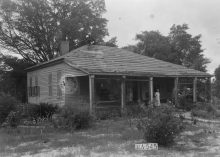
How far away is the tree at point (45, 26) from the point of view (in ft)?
107

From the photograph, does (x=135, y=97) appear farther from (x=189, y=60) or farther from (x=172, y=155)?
(x=189, y=60)

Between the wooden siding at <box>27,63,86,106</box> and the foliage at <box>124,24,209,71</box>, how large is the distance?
19866 mm

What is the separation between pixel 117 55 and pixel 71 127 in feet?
34.2

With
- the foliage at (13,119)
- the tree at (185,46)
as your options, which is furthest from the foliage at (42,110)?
the tree at (185,46)

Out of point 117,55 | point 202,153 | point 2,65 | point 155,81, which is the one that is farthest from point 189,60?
point 202,153

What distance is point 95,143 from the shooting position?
931 centimetres

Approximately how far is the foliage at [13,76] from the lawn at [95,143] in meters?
19.0

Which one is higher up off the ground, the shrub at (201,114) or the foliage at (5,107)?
the foliage at (5,107)

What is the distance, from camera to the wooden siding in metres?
18.8

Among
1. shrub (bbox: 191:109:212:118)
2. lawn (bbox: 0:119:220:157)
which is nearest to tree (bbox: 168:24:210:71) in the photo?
shrub (bbox: 191:109:212:118)

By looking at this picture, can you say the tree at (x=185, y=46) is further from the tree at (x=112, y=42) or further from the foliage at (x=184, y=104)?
the foliage at (x=184, y=104)

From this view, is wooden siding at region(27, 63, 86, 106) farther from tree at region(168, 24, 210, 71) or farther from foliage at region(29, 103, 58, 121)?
tree at region(168, 24, 210, 71)

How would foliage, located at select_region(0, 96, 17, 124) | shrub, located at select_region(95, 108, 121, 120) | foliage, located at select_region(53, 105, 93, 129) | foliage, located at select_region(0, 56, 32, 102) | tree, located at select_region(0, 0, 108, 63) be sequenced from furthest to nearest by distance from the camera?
tree, located at select_region(0, 0, 108, 63) < foliage, located at select_region(0, 56, 32, 102) < shrub, located at select_region(95, 108, 121, 120) < foliage, located at select_region(0, 96, 17, 124) < foliage, located at select_region(53, 105, 93, 129)

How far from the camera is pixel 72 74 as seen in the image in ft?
59.7
